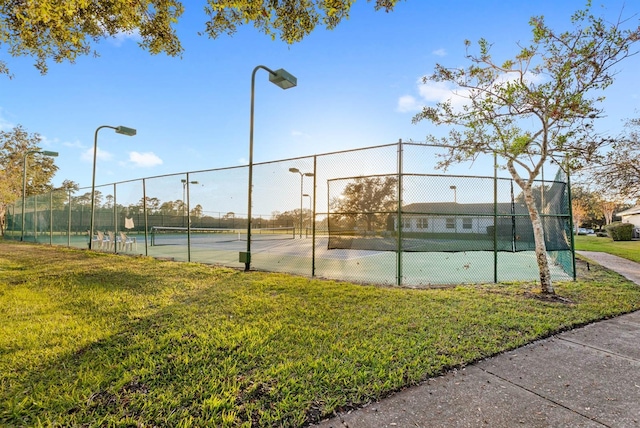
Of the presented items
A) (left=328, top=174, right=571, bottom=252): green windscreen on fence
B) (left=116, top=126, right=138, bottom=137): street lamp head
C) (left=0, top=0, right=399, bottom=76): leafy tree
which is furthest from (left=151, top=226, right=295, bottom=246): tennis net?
(left=0, top=0, right=399, bottom=76): leafy tree

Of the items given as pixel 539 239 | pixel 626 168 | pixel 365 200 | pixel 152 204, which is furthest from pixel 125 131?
pixel 626 168

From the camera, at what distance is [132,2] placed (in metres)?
4.82

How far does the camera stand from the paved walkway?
6.04 ft

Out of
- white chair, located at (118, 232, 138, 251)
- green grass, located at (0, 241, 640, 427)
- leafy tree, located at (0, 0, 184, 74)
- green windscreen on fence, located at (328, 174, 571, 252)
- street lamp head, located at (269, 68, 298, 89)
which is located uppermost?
leafy tree, located at (0, 0, 184, 74)

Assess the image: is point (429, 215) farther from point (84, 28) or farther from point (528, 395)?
point (84, 28)

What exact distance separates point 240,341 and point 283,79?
219 inches

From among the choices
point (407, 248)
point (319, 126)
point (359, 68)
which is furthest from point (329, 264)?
point (359, 68)

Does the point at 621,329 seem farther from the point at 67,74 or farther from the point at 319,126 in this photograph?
the point at 67,74

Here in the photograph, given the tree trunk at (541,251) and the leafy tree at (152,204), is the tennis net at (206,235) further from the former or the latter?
the tree trunk at (541,251)

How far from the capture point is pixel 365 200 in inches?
266

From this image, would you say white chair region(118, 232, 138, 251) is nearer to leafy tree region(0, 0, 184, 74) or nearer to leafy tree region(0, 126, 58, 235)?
leafy tree region(0, 0, 184, 74)

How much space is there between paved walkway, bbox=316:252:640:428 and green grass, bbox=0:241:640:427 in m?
0.15

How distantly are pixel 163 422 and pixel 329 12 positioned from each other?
18.2 feet

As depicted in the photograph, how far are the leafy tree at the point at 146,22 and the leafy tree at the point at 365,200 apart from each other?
10.1 ft
